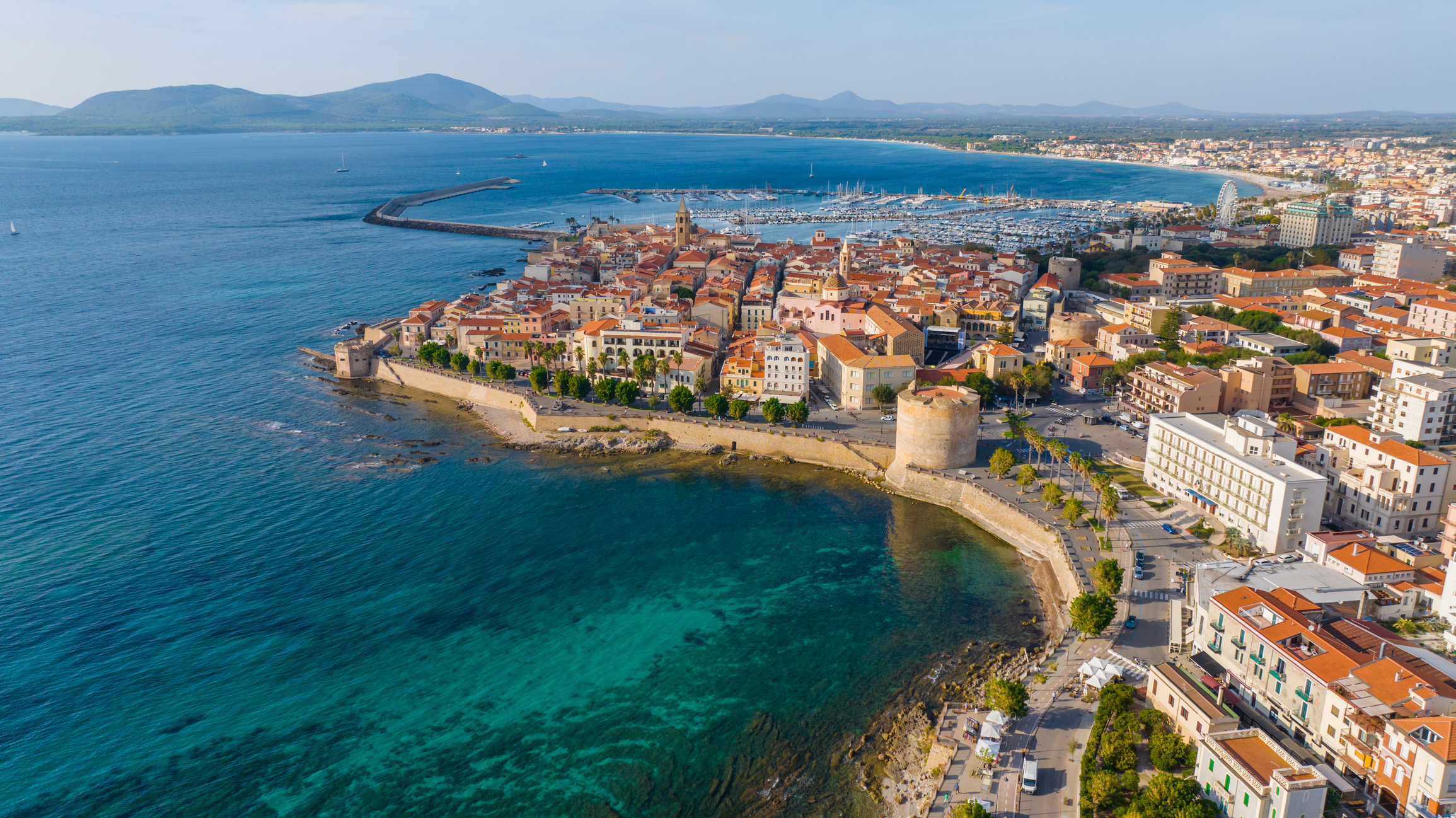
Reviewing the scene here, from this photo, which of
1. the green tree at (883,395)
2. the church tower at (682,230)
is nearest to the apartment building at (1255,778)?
the green tree at (883,395)

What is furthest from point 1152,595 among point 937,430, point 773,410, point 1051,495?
point 773,410

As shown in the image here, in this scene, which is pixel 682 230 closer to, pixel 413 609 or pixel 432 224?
pixel 432 224

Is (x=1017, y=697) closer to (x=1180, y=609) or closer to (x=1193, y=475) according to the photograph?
(x=1180, y=609)

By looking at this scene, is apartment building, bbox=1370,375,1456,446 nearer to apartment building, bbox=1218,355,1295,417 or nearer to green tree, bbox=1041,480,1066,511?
apartment building, bbox=1218,355,1295,417

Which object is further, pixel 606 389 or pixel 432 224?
pixel 432 224

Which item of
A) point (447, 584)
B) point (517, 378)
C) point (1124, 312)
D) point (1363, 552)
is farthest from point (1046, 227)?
point (447, 584)

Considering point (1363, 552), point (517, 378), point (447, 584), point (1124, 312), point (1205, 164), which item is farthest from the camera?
point (1205, 164)

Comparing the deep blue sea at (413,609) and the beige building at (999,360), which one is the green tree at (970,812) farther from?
the beige building at (999,360)
